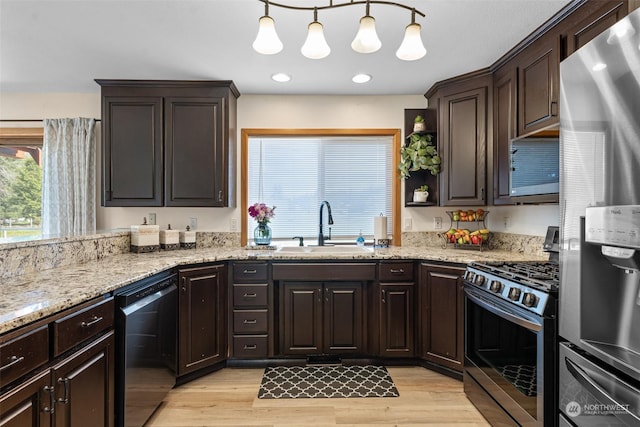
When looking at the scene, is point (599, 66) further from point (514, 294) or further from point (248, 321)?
point (248, 321)

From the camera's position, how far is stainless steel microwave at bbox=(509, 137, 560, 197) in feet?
6.15

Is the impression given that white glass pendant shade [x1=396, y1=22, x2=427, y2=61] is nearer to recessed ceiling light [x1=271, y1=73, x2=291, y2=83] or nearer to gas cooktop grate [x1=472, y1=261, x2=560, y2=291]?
gas cooktop grate [x1=472, y1=261, x2=560, y2=291]

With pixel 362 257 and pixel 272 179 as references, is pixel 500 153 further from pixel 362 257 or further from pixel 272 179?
pixel 272 179

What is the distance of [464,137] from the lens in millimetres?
2787

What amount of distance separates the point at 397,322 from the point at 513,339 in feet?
3.31

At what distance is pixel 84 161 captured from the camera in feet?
10.3

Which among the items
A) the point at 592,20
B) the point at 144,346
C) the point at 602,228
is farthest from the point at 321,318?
the point at 592,20

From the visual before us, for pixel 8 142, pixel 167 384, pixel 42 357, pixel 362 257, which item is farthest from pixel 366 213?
pixel 8 142

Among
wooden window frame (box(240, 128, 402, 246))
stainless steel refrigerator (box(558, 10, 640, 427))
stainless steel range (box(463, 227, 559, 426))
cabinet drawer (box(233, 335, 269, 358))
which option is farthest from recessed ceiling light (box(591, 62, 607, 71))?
cabinet drawer (box(233, 335, 269, 358))

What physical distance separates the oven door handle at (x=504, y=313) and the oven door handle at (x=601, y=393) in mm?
195

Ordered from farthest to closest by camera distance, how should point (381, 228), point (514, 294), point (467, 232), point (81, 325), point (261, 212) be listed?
point (381, 228), point (261, 212), point (467, 232), point (514, 294), point (81, 325)

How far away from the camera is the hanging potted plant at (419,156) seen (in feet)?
9.70

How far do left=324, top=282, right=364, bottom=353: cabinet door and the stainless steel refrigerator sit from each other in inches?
58.3

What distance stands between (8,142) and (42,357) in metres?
3.15
